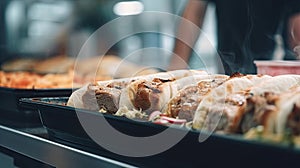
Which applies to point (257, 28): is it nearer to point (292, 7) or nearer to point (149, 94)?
point (292, 7)

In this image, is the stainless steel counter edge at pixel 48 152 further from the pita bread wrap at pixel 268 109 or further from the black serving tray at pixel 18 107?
the pita bread wrap at pixel 268 109

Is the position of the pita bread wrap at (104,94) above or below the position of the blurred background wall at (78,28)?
below

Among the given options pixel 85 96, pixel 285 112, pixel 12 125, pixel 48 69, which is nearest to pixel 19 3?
pixel 48 69

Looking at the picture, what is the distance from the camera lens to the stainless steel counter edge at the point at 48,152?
1111 millimetres

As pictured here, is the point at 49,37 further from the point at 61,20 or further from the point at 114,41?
the point at 114,41

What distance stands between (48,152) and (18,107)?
571mm

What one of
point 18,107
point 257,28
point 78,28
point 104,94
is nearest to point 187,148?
point 104,94

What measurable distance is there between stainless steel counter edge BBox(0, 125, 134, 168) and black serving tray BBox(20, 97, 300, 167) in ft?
0.14

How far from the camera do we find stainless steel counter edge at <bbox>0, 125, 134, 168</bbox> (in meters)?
1.11

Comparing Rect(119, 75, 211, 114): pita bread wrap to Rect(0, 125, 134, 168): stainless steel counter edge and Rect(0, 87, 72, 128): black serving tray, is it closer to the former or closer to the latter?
Rect(0, 125, 134, 168): stainless steel counter edge

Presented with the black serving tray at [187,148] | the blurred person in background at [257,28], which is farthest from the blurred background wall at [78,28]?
the black serving tray at [187,148]

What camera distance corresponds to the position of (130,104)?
51.9 inches

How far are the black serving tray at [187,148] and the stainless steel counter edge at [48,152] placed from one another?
4cm

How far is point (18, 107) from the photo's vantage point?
1833 mm
